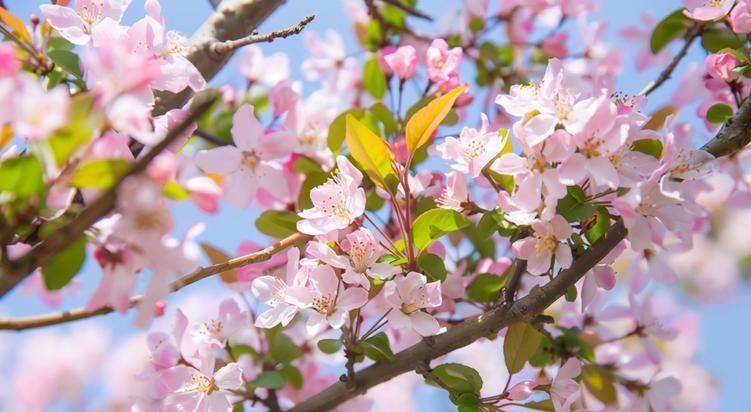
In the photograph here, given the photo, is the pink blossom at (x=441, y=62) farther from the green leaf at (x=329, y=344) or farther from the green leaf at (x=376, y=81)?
the green leaf at (x=329, y=344)

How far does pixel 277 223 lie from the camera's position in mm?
1016

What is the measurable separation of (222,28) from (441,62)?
35 centimetres

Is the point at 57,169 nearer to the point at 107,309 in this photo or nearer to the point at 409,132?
the point at 107,309

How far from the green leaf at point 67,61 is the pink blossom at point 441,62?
506 millimetres

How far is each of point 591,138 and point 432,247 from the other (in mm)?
316

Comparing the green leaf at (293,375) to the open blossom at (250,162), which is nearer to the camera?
the open blossom at (250,162)

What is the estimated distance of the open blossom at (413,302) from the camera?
83 centimetres

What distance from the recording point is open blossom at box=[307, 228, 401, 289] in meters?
0.82

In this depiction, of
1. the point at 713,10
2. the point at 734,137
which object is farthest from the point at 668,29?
the point at 734,137

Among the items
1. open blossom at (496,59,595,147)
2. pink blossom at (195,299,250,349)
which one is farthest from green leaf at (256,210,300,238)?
open blossom at (496,59,595,147)

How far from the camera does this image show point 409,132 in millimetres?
874

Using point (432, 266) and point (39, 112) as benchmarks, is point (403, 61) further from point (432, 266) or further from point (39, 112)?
point (39, 112)

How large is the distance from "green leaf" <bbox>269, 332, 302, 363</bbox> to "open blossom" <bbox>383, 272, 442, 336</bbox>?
0.31m

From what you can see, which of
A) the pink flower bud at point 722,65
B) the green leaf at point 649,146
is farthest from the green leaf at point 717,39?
the green leaf at point 649,146
